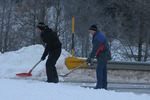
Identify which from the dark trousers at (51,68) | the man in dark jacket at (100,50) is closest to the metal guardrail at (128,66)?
the dark trousers at (51,68)

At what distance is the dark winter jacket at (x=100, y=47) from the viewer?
5496 mm

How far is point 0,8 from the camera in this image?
12.9 meters

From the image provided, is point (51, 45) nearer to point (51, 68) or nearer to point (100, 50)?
point (51, 68)

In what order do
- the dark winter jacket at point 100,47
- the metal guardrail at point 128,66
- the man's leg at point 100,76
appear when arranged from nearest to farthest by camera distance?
the dark winter jacket at point 100,47, the man's leg at point 100,76, the metal guardrail at point 128,66

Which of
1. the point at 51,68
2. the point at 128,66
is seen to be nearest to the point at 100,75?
the point at 51,68

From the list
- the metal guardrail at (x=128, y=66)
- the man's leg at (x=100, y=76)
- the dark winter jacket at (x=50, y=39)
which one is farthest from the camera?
the metal guardrail at (x=128, y=66)

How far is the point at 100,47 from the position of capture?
18.1ft

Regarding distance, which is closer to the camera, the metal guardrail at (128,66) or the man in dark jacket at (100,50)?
the man in dark jacket at (100,50)

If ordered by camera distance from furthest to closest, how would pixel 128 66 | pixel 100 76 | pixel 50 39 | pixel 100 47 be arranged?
pixel 128 66 < pixel 50 39 < pixel 100 76 < pixel 100 47

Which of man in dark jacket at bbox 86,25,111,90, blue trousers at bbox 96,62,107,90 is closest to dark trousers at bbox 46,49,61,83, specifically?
man in dark jacket at bbox 86,25,111,90

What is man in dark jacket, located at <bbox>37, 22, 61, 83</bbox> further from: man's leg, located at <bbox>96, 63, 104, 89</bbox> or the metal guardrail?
the metal guardrail

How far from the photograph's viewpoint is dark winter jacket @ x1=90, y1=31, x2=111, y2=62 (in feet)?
18.0

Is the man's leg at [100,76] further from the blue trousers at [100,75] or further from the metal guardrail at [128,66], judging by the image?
the metal guardrail at [128,66]

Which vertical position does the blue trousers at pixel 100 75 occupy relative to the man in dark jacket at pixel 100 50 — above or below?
below
